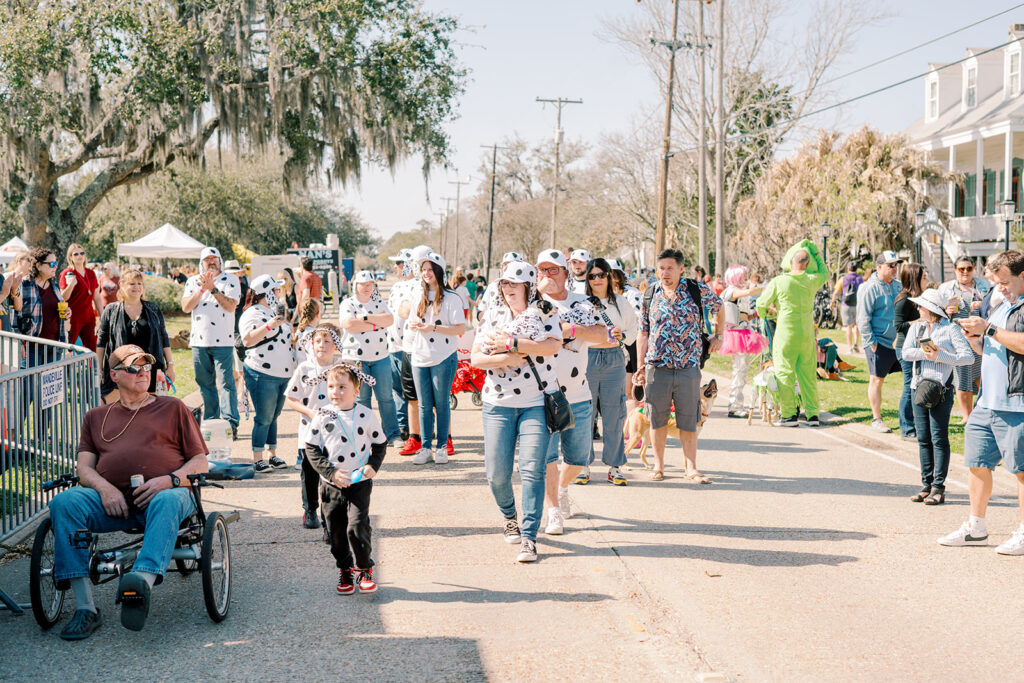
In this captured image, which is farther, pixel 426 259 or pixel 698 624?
pixel 426 259

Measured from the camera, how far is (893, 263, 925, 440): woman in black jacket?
903 centimetres

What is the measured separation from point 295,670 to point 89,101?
2061 cm

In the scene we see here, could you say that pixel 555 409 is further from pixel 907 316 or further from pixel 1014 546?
pixel 907 316

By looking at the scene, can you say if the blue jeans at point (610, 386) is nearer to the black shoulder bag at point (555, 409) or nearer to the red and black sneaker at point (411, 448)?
the black shoulder bag at point (555, 409)

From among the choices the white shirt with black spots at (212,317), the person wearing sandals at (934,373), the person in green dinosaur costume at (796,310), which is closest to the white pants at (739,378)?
the person in green dinosaur costume at (796,310)

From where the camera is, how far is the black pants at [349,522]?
5.16 metres

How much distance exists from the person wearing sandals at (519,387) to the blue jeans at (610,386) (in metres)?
1.74

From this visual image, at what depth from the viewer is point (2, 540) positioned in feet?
18.3

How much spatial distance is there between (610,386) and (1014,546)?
297 centimetres

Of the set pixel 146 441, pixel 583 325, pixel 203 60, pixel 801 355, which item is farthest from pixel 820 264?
pixel 203 60

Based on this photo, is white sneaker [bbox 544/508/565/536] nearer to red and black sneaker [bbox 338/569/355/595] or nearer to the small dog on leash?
red and black sneaker [bbox 338/569/355/595]

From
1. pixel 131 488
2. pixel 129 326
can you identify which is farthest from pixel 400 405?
pixel 131 488

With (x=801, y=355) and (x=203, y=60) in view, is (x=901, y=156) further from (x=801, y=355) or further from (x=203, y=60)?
(x=801, y=355)

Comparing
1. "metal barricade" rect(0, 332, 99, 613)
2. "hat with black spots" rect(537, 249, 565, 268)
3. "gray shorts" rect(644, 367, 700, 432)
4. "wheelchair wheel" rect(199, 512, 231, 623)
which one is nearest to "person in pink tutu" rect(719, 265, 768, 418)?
"gray shorts" rect(644, 367, 700, 432)
